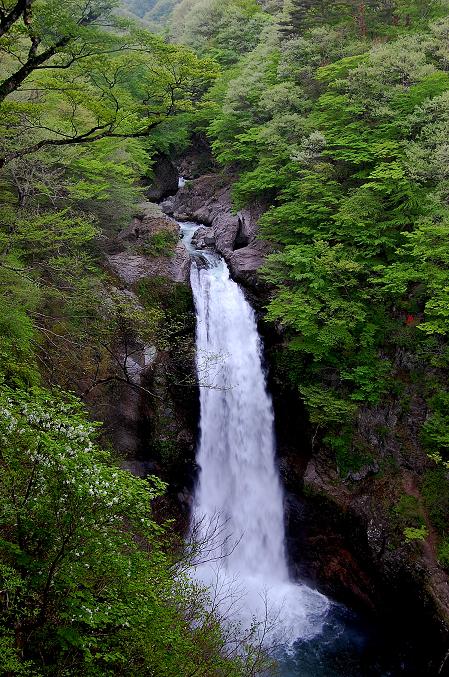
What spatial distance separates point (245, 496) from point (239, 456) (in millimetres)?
1290

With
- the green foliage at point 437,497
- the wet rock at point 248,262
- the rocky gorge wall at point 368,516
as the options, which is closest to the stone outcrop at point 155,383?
the wet rock at point 248,262

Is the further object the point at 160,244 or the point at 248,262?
the point at 248,262

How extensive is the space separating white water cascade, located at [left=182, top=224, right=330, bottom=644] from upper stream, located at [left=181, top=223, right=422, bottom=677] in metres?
0.03

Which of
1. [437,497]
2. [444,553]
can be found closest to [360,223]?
[437,497]

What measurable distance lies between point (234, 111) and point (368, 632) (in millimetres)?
20287

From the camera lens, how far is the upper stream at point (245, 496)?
12.1 metres

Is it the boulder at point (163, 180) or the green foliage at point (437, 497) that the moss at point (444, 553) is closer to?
the green foliage at point (437, 497)

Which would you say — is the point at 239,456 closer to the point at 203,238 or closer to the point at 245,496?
the point at 245,496

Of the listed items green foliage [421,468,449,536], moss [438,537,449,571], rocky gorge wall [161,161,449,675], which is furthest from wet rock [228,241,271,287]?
moss [438,537,449,571]

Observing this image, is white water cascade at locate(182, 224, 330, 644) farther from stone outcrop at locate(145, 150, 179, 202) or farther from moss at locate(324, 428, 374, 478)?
stone outcrop at locate(145, 150, 179, 202)

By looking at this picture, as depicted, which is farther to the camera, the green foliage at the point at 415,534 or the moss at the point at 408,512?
the moss at the point at 408,512

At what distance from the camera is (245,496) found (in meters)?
14.9

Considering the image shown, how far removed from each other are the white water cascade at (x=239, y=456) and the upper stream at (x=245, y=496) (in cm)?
3

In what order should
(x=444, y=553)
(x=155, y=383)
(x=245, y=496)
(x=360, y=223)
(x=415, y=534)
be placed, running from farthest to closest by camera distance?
(x=245, y=496) < (x=155, y=383) < (x=360, y=223) < (x=415, y=534) < (x=444, y=553)
